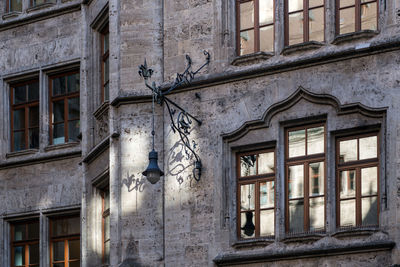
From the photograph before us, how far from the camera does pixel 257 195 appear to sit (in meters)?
21.3

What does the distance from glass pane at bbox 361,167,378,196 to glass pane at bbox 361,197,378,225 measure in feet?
0.36

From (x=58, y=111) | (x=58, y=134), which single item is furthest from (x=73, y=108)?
(x=58, y=134)

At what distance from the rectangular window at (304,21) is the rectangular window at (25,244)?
7.05 metres

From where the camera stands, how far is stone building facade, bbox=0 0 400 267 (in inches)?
800

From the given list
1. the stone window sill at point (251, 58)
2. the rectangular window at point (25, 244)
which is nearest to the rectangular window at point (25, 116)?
the rectangular window at point (25, 244)

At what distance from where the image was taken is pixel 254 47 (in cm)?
2184

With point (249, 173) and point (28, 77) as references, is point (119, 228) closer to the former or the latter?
point (249, 173)

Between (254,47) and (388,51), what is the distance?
254cm

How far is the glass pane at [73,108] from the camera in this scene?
25.5 m

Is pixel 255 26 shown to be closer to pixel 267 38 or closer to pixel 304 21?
pixel 267 38

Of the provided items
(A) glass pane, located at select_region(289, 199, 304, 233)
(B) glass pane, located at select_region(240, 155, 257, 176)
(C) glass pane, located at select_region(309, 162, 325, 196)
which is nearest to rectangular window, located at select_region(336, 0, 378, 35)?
(C) glass pane, located at select_region(309, 162, 325, 196)

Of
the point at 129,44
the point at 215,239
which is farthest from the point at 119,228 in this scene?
the point at 129,44

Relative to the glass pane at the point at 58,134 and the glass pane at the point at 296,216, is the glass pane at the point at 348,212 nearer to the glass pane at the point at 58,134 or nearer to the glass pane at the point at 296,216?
the glass pane at the point at 296,216

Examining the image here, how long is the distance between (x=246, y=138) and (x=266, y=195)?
1028 millimetres
